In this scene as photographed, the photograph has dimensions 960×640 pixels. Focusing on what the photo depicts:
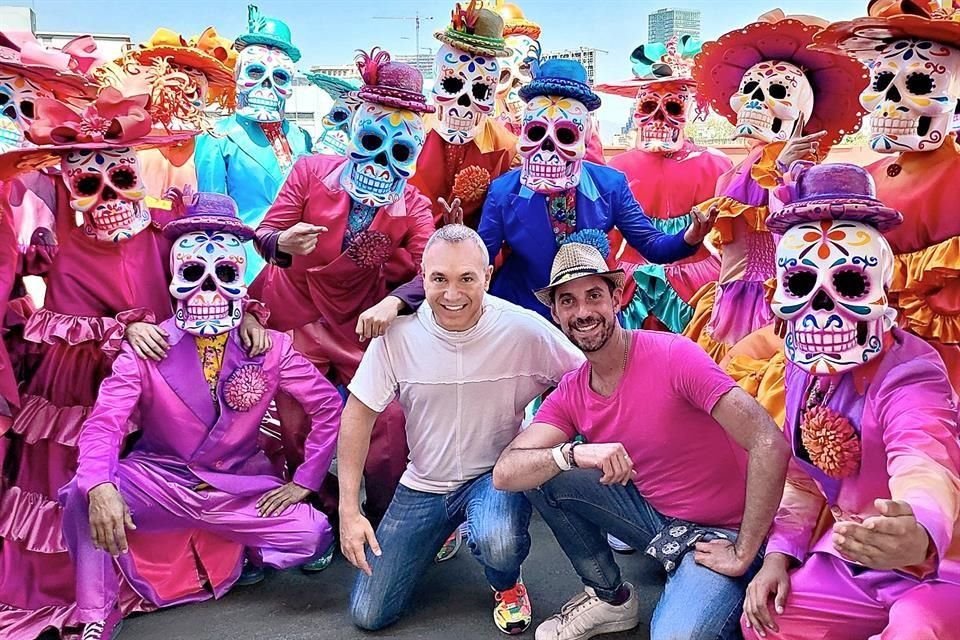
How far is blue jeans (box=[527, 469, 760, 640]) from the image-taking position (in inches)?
92.1

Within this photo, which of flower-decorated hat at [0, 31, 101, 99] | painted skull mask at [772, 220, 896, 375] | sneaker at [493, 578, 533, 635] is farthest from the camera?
flower-decorated hat at [0, 31, 101, 99]

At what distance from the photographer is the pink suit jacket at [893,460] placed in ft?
5.89

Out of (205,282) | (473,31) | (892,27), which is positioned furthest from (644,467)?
(473,31)

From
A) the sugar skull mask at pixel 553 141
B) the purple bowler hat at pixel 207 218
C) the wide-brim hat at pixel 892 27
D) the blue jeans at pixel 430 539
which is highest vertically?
the wide-brim hat at pixel 892 27

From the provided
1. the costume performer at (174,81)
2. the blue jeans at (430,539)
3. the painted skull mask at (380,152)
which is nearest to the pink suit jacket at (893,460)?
the blue jeans at (430,539)

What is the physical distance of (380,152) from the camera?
332 cm

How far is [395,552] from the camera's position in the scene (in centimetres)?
288

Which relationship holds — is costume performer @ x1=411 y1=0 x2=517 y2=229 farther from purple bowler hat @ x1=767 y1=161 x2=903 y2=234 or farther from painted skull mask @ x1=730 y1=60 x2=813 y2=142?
purple bowler hat @ x1=767 y1=161 x2=903 y2=234

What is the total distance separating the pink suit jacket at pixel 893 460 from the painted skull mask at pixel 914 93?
74cm

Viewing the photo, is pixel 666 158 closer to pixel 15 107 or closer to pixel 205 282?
pixel 205 282

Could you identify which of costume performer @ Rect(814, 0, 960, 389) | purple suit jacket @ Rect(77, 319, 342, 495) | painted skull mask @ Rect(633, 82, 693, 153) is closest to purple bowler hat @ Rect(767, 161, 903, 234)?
costume performer @ Rect(814, 0, 960, 389)

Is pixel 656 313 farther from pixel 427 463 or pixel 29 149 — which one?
pixel 29 149

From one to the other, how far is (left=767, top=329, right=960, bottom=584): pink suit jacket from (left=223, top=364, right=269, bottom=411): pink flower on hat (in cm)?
178

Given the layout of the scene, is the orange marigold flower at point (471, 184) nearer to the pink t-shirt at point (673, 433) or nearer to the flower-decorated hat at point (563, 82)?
the flower-decorated hat at point (563, 82)
